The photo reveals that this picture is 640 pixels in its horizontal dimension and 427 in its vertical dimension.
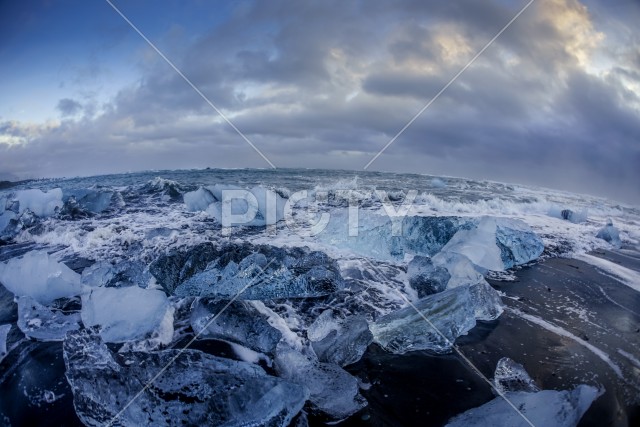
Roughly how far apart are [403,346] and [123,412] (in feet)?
6.19

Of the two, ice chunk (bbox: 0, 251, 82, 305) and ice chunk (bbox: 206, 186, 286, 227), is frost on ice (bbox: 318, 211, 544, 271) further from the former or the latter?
ice chunk (bbox: 0, 251, 82, 305)

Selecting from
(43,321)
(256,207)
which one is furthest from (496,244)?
(43,321)

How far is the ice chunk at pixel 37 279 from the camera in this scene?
2998 millimetres

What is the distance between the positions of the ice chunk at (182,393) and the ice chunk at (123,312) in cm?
52

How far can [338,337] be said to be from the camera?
226 cm

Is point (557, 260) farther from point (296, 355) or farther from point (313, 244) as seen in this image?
point (296, 355)

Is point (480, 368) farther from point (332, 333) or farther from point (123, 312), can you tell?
point (123, 312)

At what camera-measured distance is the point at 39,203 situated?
7.94m

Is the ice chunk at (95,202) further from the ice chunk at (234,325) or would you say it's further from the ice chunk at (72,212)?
the ice chunk at (234,325)

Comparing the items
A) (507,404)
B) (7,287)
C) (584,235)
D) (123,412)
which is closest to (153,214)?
(7,287)

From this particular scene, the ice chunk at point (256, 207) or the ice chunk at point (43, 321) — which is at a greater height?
the ice chunk at point (256, 207)

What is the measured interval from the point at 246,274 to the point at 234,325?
0.81 m

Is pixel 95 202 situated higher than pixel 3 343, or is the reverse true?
pixel 95 202

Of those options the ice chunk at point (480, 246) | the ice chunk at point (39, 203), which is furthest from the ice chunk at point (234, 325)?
the ice chunk at point (39, 203)
